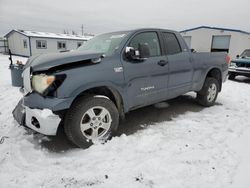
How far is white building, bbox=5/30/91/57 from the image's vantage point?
942 inches

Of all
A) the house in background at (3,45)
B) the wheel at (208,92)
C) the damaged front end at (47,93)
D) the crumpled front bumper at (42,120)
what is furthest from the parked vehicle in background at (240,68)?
the house in background at (3,45)

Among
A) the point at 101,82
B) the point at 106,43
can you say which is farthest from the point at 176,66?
the point at 101,82

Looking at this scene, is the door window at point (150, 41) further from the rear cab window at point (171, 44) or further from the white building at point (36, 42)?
the white building at point (36, 42)

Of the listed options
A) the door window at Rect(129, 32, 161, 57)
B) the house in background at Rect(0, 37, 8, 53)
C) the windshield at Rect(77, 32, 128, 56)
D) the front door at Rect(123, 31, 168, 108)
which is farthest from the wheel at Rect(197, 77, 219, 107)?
the house in background at Rect(0, 37, 8, 53)

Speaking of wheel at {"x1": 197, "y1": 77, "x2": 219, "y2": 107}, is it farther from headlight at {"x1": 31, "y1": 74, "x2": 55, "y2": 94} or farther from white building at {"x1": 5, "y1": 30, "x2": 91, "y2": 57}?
white building at {"x1": 5, "y1": 30, "x2": 91, "y2": 57}

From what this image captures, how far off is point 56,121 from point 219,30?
64.6ft

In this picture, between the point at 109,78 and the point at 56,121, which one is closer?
the point at 56,121

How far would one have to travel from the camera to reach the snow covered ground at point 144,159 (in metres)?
2.26

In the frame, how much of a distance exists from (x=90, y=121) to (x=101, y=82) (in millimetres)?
608

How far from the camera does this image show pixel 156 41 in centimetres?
381

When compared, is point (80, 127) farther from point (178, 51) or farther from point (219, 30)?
point (219, 30)

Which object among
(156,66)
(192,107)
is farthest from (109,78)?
(192,107)

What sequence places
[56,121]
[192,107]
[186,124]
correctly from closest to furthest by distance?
[56,121] < [186,124] < [192,107]

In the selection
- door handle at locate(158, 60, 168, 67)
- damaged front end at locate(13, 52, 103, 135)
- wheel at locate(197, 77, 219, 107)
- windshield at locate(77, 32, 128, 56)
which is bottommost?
wheel at locate(197, 77, 219, 107)
